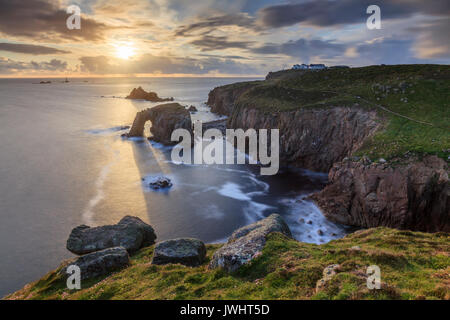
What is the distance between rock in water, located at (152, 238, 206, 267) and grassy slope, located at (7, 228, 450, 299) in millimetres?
1494

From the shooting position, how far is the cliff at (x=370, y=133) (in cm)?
4234

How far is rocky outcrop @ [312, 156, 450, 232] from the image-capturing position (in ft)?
132

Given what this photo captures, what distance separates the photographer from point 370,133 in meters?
60.4

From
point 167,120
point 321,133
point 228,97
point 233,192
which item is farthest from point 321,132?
point 228,97

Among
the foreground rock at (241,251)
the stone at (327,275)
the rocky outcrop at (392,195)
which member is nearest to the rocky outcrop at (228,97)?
the rocky outcrop at (392,195)

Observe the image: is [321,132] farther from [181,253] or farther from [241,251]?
[241,251]

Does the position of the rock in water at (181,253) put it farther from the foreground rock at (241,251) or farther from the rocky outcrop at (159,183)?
the rocky outcrop at (159,183)

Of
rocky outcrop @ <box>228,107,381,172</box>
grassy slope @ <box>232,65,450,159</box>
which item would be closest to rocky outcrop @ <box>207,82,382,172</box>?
rocky outcrop @ <box>228,107,381,172</box>

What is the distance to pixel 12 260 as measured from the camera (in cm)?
3950

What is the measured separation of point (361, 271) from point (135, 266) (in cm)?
2087

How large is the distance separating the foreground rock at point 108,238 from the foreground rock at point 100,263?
6.16m

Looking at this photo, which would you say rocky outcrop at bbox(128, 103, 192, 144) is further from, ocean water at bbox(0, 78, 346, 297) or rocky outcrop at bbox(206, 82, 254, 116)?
rocky outcrop at bbox(206, 82, 254, 116)

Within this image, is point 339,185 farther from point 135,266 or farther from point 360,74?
point 360,74
